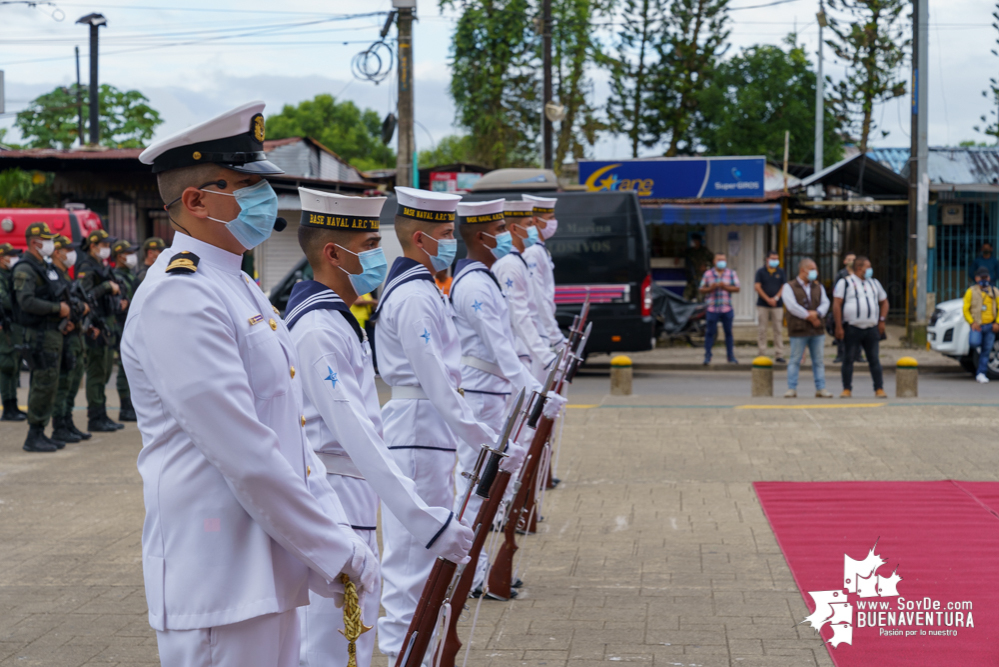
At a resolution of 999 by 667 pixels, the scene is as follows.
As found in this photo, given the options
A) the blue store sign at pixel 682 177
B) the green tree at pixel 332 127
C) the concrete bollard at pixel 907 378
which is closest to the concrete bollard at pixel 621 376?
the concrete bollard at pixel 907 378

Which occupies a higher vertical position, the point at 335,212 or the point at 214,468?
the point at 335,212

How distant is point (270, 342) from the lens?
8.00ft

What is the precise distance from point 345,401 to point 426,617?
0.69m

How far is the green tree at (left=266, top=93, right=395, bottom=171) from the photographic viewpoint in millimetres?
70125

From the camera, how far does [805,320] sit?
13.4m

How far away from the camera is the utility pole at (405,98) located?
17.8 m

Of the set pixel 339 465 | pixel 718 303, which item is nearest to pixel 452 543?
pixel 339 465

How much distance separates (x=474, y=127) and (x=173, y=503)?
3188cm

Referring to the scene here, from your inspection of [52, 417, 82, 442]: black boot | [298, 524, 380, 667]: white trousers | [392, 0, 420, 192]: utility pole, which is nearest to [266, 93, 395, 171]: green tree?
[392, 0, 420, 192]: utility pole

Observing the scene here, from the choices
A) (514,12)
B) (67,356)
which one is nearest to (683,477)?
(67,356)

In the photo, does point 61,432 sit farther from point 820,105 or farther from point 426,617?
point 820,105

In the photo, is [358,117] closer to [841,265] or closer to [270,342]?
[841,265]

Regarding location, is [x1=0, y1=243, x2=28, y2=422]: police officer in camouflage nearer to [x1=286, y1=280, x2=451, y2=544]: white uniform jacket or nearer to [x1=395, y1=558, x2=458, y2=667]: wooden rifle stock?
[x1=286, y1=280, x2=451, y2=544]: white uniform jacket

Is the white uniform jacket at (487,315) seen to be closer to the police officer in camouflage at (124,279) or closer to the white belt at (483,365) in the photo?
the white belt at (483,365)
